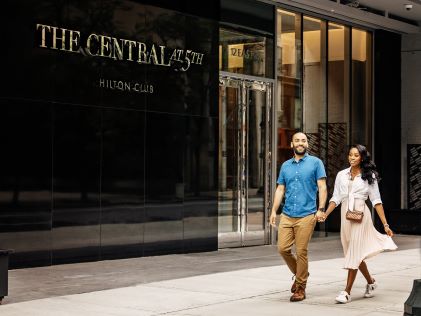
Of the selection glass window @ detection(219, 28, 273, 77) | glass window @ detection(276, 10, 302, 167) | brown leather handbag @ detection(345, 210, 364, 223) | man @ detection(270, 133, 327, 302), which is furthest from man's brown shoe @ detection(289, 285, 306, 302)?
glass window @ detection(276, 10, 302, 167)

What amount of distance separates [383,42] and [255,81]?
6.09m

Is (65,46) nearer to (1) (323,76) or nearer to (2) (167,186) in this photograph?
(2) (167,186)

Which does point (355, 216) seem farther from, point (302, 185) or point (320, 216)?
point (302, 185)

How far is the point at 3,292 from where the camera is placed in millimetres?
9547

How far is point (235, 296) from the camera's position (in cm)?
1051

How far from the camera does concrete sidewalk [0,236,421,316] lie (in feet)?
30.9

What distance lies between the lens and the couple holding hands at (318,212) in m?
10.1

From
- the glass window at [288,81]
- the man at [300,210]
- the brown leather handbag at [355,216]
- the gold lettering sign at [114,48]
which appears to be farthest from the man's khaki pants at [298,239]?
the glass window at [288,81]

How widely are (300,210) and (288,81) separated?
30.1ft

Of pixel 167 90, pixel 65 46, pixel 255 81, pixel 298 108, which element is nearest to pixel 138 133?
pixel 167 90

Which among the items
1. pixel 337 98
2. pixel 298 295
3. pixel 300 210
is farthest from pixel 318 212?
pixel 337 98

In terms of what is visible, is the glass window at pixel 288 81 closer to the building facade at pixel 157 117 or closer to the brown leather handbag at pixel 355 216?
the building facade at pixel 157 117

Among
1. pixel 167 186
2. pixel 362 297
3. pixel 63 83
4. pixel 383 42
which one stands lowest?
pixel 362 297

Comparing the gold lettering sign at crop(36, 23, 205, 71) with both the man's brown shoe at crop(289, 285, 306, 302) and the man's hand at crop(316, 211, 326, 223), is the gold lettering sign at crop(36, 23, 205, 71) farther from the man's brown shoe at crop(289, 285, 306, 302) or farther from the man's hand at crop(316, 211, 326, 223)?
the man's brown shoe at crop(289, 285, 306, 302)
